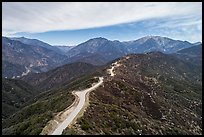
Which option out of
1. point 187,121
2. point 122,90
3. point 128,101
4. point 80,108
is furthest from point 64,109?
point 187,121

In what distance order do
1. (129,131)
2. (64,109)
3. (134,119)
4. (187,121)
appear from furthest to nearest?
(187,121)
(134,119)
(64,109)
(129,131)

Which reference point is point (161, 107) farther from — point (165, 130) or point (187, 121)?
point (165, 130)

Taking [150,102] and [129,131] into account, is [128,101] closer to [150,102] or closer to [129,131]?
[150,102]

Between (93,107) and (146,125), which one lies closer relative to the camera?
(93,107)

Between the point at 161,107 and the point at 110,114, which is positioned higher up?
the point at 110,114

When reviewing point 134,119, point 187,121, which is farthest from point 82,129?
point 187,121

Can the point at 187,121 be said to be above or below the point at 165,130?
below

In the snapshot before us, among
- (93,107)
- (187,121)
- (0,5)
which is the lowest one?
(187,121)

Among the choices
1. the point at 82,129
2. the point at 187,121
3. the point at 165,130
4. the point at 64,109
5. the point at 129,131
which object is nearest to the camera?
A: the point at 82,129

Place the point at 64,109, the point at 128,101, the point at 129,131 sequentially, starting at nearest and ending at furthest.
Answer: the point at 129,131 → the point at 64,109 → the point at 128,101
